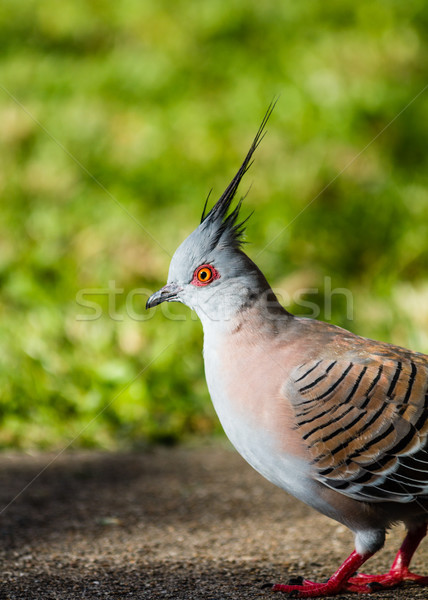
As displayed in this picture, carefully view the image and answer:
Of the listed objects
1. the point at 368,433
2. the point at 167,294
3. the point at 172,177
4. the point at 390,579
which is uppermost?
the point at 172,177

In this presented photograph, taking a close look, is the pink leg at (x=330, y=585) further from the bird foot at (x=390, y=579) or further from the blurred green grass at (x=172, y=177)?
the blurred green grass at (x=172, y=177)

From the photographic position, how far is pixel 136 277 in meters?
5.94

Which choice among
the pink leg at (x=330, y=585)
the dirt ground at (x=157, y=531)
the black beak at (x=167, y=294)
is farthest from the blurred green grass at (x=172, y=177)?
the pink leg at (x=330, y=585)

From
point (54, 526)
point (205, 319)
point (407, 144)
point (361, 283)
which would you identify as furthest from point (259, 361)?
point (407, 144)

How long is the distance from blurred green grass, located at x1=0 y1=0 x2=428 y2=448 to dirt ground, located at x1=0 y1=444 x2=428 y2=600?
409mm

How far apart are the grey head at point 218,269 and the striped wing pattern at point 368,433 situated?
1.70 ft

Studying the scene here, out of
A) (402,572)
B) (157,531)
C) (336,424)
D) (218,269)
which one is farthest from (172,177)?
(402,572)

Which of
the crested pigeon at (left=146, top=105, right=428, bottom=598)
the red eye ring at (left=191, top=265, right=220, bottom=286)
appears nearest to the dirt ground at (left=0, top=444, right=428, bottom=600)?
the crested pigeon at (left=146, top=105, right=428, bottom=598)

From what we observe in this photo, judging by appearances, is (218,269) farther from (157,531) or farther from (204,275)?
(157,531)

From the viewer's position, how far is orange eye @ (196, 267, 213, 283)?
318cm

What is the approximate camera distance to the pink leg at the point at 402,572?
9.54 feet

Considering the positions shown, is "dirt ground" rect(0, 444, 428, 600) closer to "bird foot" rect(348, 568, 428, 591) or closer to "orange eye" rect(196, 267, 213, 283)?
"bird foot" rect(348, 568, 428, 591)

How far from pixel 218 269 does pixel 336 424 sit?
836 millimetres

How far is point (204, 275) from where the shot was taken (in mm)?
3186
